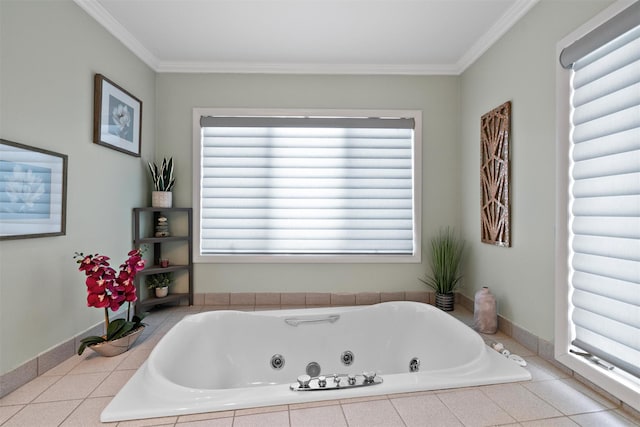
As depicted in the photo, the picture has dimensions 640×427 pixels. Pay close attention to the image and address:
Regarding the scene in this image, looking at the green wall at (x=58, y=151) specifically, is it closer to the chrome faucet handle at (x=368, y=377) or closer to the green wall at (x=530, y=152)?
the chrome faucet handle at (x=368, y=377)

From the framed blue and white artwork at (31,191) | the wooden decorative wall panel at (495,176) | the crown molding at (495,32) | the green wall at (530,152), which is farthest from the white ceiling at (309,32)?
the framed blue and white artwork at (31,191)

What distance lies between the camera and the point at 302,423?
1.15 metres

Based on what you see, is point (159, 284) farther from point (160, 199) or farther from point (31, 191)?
point (31, 191)

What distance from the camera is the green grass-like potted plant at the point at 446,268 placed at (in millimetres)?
2574

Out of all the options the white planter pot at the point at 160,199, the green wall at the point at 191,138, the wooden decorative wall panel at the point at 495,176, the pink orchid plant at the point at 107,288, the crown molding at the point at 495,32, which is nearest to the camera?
the green wall at the point at 191,138

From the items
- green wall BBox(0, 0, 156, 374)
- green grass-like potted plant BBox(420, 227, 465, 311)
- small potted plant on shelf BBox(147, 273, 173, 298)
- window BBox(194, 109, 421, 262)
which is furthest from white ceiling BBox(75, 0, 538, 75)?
small potted plant on shelf BBox(147, 273, 173, 298)

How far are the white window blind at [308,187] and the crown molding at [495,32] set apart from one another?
1.98 ft

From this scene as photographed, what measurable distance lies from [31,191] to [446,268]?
2653 mm

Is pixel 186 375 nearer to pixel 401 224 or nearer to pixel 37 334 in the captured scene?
pixel 37 334

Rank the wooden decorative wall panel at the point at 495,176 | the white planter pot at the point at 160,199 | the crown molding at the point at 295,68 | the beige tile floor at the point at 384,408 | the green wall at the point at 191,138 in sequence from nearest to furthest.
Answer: the beige tile floor at the point at 384,408 → the green wall at the point at 191,138 → the wooden decorative wall panel at the point at 495,176 → the white planter pot at the point at 160,199 → the crown molding at the point at 295,68

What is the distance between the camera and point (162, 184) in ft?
8.41

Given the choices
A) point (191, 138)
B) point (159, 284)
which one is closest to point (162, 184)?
point (191, 138)

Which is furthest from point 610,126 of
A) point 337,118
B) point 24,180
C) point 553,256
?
point 24,180

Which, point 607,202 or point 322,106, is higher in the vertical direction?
point 322,106
